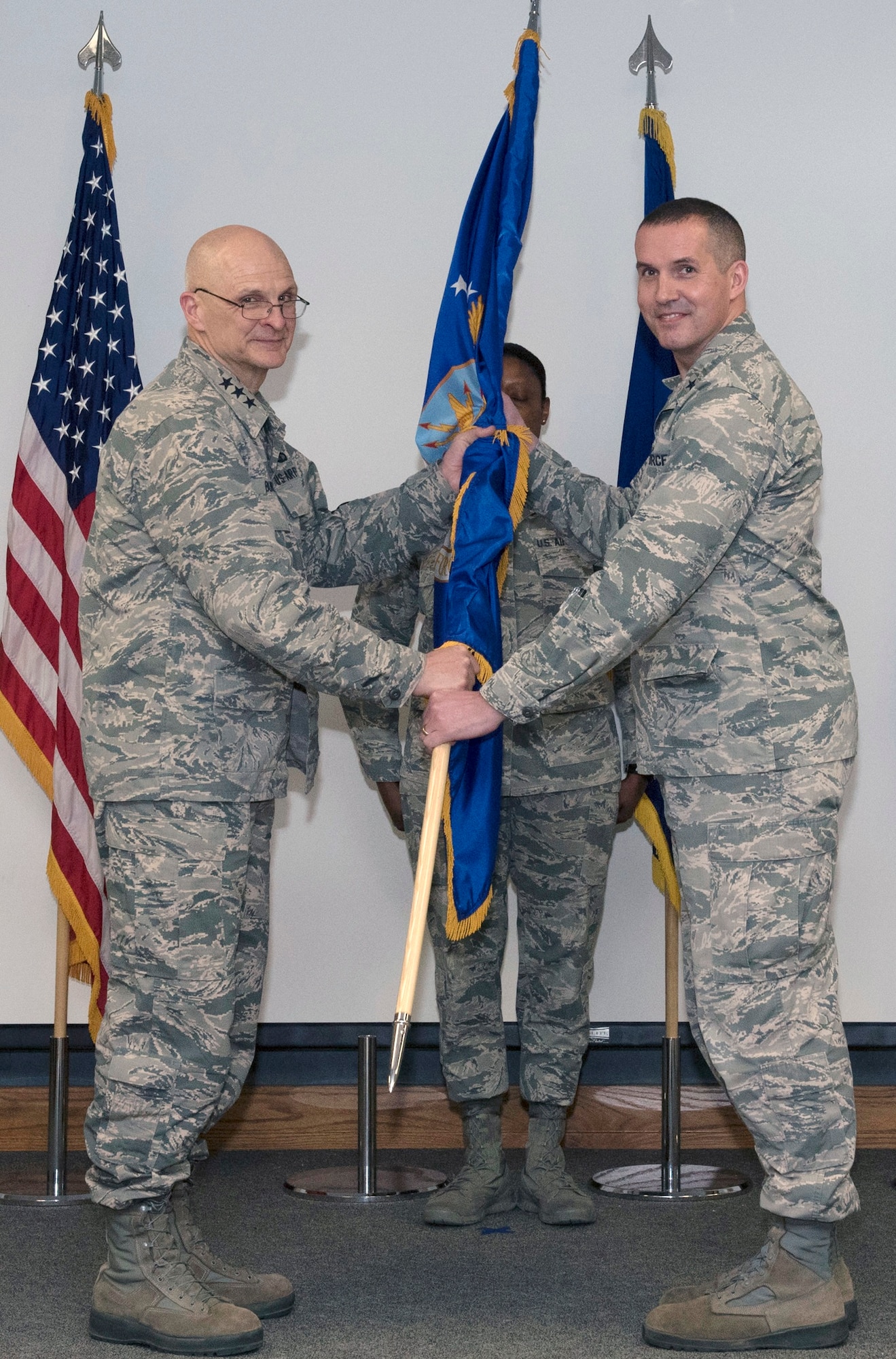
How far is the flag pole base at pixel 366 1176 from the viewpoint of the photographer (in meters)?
3.22

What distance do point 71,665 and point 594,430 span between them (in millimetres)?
1490

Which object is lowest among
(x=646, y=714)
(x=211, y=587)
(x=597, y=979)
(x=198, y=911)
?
(x=597, y=979)

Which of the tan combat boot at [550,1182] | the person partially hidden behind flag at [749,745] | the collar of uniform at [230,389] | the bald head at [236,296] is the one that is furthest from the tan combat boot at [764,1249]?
the bald head at [236,296]

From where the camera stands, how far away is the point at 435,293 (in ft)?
12.3

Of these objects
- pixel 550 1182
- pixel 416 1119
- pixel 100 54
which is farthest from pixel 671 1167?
pixel 100 54

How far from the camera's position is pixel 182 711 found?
239 cm

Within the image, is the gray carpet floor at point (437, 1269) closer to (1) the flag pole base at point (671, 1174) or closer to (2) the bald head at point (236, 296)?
(1) the flag pole base at point (671, 1174)

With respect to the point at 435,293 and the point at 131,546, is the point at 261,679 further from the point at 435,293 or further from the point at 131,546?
the point at 435,293

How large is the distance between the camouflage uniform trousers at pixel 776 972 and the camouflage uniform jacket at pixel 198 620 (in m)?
0.61

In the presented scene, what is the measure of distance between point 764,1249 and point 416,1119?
5.05ft

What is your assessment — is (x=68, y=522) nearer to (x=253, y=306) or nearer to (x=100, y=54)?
(x=253, y=306)

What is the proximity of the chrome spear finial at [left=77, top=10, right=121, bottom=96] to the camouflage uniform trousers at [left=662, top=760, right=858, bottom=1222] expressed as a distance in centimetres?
249

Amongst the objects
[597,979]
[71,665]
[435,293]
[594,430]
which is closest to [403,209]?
[435,293]

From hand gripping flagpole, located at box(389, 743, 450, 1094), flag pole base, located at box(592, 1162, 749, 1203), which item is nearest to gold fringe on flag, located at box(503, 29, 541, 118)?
hand gripping flagpole, located at box(389, 743, 450, 1094)
